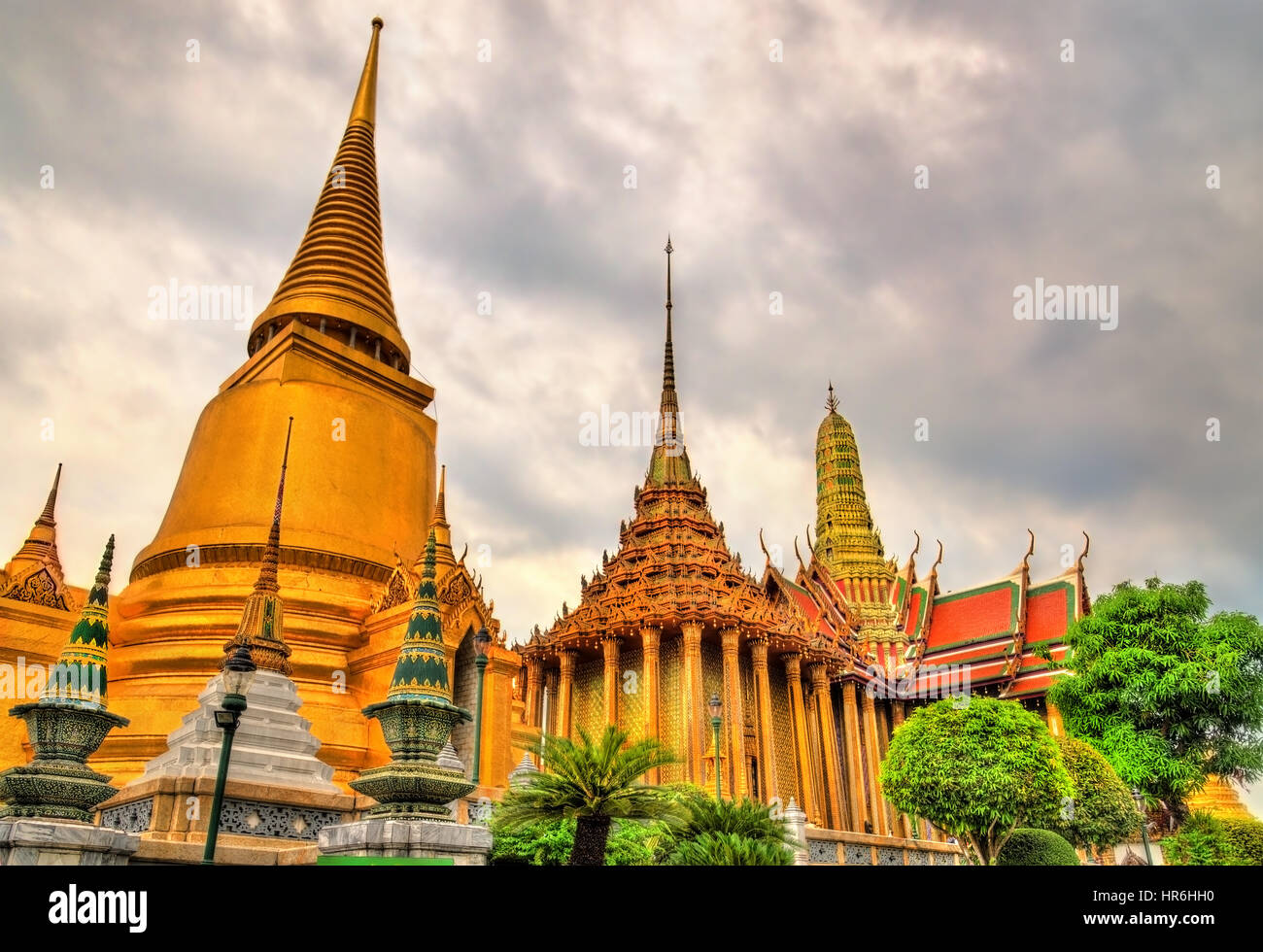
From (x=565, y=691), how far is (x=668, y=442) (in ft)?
35.5

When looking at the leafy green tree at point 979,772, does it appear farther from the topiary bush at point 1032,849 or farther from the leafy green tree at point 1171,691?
the leafy green tree at point 1171,691

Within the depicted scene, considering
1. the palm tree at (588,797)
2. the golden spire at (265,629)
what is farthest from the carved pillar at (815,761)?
the golden spire at (265,629)

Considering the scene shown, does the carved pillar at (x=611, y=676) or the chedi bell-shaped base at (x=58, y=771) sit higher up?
the carved pillar at (x=611, y=676)

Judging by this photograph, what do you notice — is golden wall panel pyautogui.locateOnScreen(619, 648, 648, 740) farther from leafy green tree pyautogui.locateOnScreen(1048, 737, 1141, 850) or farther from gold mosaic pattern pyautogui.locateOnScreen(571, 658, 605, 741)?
leafy green tree pyautogui.locateOnScreen(1048, 737, 1141, 850)

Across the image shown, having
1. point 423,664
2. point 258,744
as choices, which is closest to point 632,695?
point 258,744

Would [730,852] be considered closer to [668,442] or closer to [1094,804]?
[1094,804]

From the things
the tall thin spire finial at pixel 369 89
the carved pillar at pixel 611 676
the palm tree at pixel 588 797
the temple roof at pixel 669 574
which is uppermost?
the tall thin spire finial at pixel 369 89

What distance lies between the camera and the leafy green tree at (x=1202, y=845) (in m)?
24.3

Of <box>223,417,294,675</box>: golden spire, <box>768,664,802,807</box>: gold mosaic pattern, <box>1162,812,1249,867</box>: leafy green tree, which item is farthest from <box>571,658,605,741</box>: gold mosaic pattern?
<box>1162,812,1249,867</box>: leafy green tree

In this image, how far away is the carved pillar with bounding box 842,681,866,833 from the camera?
29703 millimetres

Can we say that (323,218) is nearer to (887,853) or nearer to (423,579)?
(423,579)

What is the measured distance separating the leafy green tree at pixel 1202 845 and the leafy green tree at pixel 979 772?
8.05 m

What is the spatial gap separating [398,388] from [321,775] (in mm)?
15240

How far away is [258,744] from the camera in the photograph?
42.7 feet
